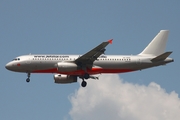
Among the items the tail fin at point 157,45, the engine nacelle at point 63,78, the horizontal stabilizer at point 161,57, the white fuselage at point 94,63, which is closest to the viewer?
the horizontal stabilizer at point 161,57

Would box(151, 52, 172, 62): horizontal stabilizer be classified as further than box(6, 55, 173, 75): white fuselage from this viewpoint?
No

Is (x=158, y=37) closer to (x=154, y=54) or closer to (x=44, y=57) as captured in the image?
(x=154, y=54)

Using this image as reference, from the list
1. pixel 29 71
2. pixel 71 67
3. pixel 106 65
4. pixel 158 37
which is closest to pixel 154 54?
pixel 158 37

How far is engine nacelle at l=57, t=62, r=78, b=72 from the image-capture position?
7131 centimetres

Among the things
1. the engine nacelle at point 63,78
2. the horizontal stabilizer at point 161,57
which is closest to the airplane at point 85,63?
the horizontal stabilizer at point 161,57

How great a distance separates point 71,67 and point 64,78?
18.5ft

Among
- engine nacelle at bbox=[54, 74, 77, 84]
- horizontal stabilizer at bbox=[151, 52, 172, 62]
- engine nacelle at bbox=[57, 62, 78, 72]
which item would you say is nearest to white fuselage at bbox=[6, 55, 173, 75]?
horizontal stabilizer at bbox=[151, 52, 172, 62]

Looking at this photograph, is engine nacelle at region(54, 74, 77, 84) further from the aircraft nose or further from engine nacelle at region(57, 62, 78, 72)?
the aircraft nose

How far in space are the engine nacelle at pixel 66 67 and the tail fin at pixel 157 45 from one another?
11569 mm

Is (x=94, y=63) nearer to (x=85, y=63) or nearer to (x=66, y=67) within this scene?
(x=85, y=63)

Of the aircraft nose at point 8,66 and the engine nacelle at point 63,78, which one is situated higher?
the aircraft nose at point 8,66

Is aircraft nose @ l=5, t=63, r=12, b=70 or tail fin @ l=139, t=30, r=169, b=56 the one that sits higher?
tail fin @ l=139, t=30, r=169, b=56

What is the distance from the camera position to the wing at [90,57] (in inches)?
2756

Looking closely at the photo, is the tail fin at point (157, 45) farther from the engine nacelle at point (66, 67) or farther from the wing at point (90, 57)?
the engine nacelle at point (66, 67)
